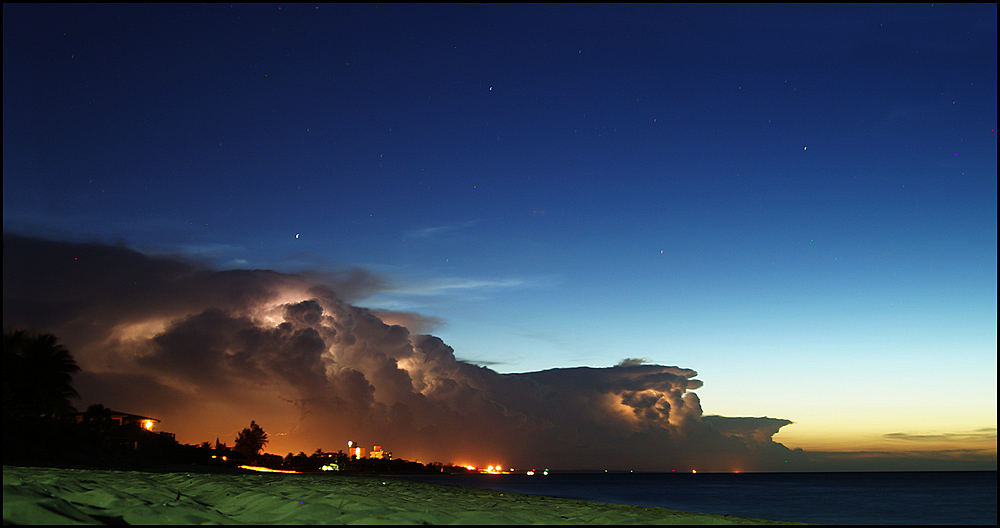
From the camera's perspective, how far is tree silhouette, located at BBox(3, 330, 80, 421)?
49.4 metres

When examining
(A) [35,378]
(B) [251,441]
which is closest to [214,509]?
(A) [35,378]

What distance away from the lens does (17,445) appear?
41.1m

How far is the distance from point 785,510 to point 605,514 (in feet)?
185

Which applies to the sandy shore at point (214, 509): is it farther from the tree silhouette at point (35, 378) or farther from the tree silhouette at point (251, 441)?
the tree silhouette at point (251, 441)

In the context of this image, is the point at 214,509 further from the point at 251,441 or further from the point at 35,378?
the point at 251,441

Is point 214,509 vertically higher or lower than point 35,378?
lower

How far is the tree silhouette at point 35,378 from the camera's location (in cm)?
4944

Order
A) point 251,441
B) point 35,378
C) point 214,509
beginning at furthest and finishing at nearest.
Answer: point 251,441, point 35,378, point 214,509

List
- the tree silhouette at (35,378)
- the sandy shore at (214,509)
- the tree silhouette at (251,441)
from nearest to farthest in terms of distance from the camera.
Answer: the sandy shore at (214,509), the tree silhouette at (35,378), the tree silhouette at (251,441)

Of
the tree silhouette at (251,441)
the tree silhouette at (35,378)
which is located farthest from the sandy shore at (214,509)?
the tree silhouette at (251,441)

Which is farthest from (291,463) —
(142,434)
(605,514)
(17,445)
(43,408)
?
(605,514)

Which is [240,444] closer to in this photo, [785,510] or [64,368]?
[64,368]

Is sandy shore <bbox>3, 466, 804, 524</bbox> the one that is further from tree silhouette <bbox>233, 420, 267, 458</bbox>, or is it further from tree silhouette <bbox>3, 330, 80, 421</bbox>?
tree silhouette <bbox>233, 420, 267, 458</bbox>

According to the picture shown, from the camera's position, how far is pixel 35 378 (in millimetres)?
50594
